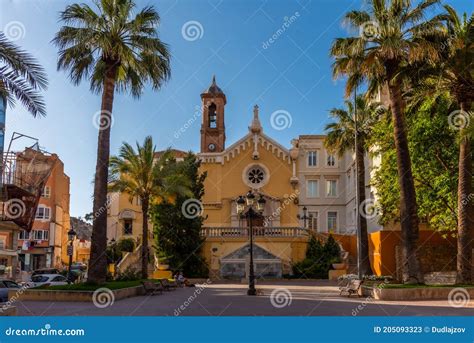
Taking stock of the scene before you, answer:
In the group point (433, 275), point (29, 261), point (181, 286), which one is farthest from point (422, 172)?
point (29, 261)

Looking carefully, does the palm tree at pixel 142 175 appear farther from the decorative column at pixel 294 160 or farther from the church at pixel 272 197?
the decorative column at pixel 294 160

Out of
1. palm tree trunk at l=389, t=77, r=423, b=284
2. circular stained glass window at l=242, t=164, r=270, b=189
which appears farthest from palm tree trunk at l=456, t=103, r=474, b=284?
circular stained glass window at l=242, t=164, r=270, b=189

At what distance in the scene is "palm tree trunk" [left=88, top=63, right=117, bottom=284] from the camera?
21.2m

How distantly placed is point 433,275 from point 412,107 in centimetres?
1138

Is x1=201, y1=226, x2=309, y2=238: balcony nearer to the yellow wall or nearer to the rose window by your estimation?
the yellow wall

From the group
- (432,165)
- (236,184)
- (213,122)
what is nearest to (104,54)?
(432,165)

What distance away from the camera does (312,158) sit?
50.5 metres

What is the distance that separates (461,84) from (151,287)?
15653 millimetres

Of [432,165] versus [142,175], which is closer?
[432,165]

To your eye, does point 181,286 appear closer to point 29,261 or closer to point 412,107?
point 412,107

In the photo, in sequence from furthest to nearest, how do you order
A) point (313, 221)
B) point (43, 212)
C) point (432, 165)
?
1. point (43, 212)
2. point (313, 221)
3. point (432, 165)

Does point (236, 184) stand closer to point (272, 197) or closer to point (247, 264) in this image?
point (272, 197)

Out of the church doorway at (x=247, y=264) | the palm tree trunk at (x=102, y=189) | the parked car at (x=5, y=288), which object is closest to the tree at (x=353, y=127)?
Result: the church doorway at (x=247, y=264)

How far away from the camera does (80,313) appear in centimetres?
1513
